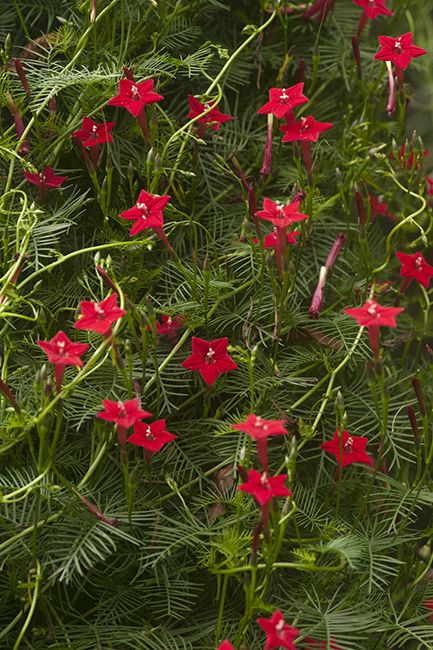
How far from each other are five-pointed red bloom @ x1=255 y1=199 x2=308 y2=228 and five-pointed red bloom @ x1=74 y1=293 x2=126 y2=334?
0.71 feet

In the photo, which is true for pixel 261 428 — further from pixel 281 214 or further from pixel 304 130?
pixel 304 130

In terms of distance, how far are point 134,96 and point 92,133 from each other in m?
0.09

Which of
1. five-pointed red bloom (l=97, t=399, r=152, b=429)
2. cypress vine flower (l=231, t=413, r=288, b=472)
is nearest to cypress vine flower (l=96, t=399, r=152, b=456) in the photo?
five-pointed red bloom (l=97, t=399, r=152, b=429)

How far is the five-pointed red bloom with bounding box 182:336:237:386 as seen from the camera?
1120mm

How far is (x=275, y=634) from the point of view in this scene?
91 centimetres

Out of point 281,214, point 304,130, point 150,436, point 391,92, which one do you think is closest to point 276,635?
point 150,436

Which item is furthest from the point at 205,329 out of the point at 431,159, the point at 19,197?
the point at 431,159

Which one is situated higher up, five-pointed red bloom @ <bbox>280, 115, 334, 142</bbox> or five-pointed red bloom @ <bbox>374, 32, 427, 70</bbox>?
five-pointed red bloom @ <bbox>374, 32, 427, 70</bbox>

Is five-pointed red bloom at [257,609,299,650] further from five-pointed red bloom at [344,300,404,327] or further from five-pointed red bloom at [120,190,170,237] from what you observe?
five-pointed red bloom at [120,190,170,237]

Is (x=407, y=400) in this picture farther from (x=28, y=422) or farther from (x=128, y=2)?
(x=128, y=2)

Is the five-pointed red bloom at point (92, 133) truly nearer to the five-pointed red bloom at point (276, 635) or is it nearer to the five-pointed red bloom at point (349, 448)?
the five-pointed red bloom at point (349, 448)

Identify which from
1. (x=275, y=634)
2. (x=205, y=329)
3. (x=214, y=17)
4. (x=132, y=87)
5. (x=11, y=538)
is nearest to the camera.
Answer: (x=275, y=634)

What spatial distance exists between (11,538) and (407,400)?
585mm

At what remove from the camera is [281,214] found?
3.57 ft
